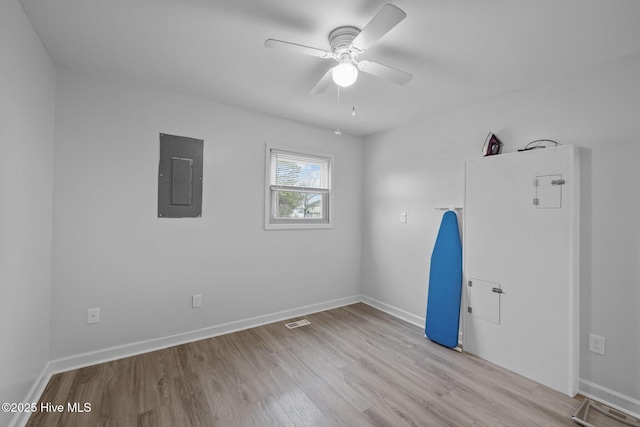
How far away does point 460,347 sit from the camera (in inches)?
106

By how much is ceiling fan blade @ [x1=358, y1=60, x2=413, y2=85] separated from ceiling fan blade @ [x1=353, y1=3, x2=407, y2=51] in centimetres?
22

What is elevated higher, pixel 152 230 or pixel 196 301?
pixel 152 230

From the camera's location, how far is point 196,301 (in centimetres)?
274

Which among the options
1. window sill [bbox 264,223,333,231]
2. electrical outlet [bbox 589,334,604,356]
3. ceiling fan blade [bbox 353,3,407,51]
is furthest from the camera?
window sill [bbox 264,223,333,231]

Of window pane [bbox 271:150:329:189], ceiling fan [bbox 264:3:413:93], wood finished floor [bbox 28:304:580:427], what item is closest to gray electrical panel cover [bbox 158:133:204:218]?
window pane [bbox 271:150:329:189]

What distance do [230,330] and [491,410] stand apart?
236 centimetres

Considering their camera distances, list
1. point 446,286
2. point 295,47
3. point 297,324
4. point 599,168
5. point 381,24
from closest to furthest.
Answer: point 381,24 → point 295,47 → point 599,168 → point 446,286 → point 297,324

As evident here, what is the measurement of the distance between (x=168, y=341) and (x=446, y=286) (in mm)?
2743

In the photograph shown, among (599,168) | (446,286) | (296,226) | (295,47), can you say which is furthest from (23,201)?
(599,168)

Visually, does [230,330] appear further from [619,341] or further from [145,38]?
[619,341]

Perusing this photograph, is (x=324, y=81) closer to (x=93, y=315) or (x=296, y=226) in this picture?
(x=296, y=226)

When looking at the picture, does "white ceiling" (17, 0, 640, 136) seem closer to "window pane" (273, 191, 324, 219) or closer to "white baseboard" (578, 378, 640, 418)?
"window pane" (273, 191, 324, 219)

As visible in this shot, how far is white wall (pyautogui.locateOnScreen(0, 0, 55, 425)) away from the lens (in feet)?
4.65

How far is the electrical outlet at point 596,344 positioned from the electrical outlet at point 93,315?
386 cm
